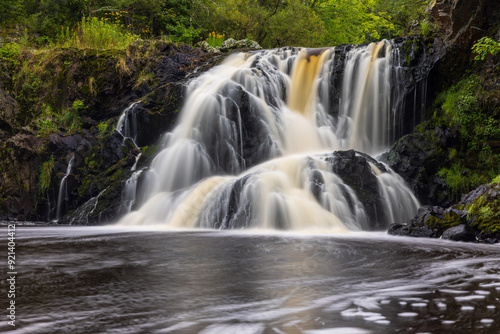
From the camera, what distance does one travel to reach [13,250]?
562cm

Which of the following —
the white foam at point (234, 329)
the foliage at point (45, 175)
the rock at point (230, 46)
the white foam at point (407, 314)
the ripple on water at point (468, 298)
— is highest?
the rock at point (230, 46)

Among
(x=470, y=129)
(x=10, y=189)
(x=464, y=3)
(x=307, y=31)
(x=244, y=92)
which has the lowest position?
(x=10, y=189)

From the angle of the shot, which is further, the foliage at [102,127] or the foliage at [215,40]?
the foliage at [215,40]

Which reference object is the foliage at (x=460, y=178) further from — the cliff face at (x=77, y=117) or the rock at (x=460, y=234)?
the cliff face at (x=77, y=117)

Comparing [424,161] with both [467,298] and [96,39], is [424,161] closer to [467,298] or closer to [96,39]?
[467,298]

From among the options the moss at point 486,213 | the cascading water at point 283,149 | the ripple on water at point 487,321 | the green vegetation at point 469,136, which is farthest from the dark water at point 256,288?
the green vegetation at point 469,136

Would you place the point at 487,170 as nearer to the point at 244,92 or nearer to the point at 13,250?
the point at 244,92

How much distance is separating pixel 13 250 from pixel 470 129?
33.2ft

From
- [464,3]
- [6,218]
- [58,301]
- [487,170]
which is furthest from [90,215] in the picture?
[464,3]

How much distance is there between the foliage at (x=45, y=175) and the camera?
38.5ft

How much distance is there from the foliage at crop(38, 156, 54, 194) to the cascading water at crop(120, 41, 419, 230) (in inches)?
122

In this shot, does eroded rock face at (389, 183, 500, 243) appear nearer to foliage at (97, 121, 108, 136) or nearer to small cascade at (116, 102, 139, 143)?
small cascade at (116, 102, 139, 143)

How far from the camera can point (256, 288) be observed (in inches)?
138

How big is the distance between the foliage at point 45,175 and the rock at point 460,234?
968 centimetres
